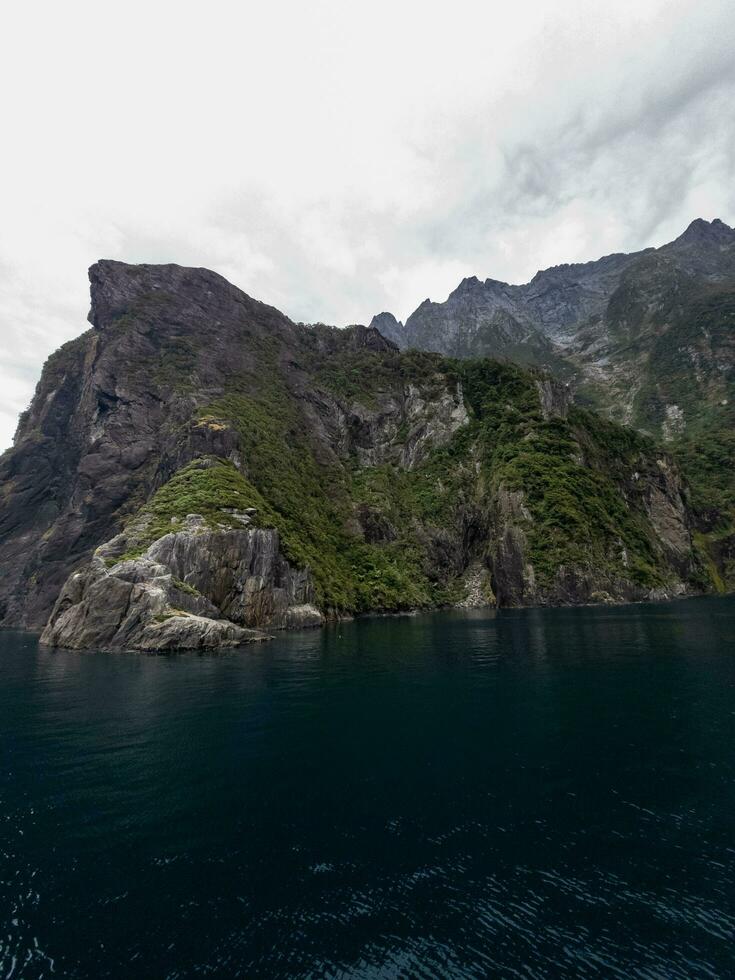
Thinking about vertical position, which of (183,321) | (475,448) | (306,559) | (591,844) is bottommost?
(591,844)

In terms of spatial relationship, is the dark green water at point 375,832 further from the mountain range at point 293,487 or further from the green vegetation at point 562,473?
the green vegetation at point 562,473

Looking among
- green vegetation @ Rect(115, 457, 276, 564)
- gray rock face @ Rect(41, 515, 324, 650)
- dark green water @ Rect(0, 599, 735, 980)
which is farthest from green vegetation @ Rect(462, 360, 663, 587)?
dark green water @ Rect(0, 599, 735, 980)

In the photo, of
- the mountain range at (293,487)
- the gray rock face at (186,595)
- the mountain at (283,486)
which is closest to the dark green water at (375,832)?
the gray rock face at (186,595)

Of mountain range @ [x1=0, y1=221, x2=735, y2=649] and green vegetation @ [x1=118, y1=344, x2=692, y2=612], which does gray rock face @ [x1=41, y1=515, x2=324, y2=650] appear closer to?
mountain range @ [x1=0, y1=221, x2=735, y2=649]

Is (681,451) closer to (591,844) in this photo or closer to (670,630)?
(670,630)

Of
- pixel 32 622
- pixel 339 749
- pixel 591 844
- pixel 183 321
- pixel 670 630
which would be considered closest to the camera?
pixel 591 844

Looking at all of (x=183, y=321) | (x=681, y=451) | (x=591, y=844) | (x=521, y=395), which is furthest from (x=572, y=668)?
(x=681, y=451)
